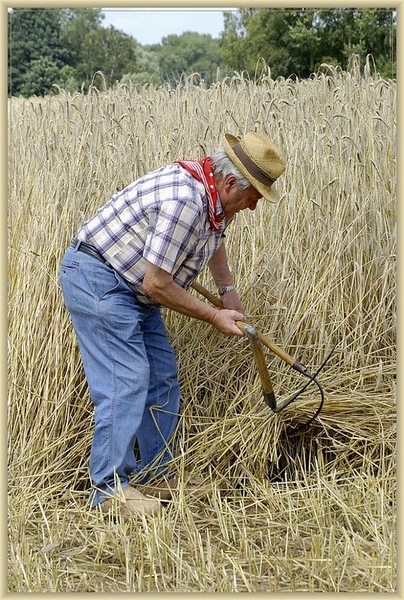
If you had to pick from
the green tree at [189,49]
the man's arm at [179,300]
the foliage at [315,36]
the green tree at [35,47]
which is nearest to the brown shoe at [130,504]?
the man's arm at [179,300]

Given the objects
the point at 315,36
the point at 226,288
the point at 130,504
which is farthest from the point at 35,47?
the point at 130,504

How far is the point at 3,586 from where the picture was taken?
2.31m

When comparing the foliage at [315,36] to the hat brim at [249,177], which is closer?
the hat brim at [249,177]

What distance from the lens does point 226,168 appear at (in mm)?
2611

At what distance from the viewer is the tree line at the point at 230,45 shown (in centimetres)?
1215

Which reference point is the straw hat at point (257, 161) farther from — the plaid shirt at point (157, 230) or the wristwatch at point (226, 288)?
the wristwatch at point (226, 288)

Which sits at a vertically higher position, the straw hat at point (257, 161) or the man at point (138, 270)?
the straw hat at point (257, 161)

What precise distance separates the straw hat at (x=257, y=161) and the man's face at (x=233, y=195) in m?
0.05

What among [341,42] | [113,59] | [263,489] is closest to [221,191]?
[263,489]

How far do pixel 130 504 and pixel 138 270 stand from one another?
2.83ft

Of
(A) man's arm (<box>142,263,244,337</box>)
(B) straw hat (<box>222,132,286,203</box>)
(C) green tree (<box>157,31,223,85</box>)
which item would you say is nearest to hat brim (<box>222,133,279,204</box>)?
(B) straw hat (<box>222,132,286,203</box>)

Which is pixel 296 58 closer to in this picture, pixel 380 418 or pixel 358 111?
pixel 358 111

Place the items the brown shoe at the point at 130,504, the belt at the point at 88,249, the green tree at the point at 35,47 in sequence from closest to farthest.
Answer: the brown shoe at the point at 130,504, the belt at the point at 88,249, the green tree at the point at 35,47

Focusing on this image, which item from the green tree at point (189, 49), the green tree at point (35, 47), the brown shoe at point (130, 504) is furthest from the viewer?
the green tree at point (189, 49)
